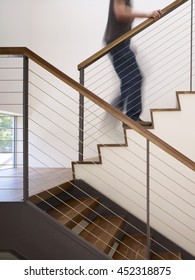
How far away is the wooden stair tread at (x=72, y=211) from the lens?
2.33 metres

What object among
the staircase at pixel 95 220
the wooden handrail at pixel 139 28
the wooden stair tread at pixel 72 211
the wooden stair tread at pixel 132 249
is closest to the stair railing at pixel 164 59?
the wooden handrail at pixel 139 28

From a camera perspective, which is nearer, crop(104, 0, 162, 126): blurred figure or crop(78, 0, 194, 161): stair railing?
crop(104, 0, 162, 126): blurred figure

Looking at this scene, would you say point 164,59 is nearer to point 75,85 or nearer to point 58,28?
point 58,28

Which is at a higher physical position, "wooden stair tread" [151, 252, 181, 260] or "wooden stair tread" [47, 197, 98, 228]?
"wooden stair tread" [47, 197, 98, 228]

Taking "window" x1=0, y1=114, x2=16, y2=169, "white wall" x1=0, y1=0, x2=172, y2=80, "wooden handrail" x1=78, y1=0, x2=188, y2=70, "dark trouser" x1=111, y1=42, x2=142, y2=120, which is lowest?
"window" x1=0, y1=114, x2=16, y2=169

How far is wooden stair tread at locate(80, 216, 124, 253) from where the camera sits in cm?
238

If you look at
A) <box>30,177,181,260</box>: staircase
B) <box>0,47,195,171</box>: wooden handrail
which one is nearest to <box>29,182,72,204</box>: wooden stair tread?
<box>30,177,181,260</box>: staircase

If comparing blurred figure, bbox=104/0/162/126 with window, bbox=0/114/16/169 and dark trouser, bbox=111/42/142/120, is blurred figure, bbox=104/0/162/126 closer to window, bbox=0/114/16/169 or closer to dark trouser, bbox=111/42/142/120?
dark trouser, bbox=111/42/142/120

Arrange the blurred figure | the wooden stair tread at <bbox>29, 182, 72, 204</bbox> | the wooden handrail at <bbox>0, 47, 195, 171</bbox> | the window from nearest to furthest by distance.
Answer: the wooden handrail at <bbox>0, 47, 195, 171</bbox> < the wooden stair tread at <bbox>29, 182, 72, 204</bbox> < the blurred figure < the window

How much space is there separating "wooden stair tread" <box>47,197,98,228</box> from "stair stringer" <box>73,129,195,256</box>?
0.27 m

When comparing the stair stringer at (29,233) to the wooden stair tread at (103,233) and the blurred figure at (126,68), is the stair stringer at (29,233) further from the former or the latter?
the blurred figure at (126,68)

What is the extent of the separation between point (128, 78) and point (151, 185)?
106cm
